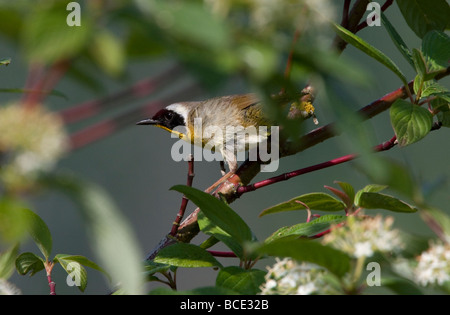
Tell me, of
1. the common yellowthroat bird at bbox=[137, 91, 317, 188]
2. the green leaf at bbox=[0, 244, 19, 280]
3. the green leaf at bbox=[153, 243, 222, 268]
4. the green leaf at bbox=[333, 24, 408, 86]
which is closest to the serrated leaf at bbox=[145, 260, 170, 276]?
the green leaf at bbox=[153, 243, 222, 268]

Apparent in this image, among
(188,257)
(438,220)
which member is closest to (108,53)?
(438,220)

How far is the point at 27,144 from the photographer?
38 cm

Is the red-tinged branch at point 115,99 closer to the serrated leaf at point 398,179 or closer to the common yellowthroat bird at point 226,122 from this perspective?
the serrated leaf at point 398,179

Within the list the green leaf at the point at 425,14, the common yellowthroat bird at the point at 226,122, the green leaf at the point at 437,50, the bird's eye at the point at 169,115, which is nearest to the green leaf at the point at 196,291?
the green leaf at the point at 437,50

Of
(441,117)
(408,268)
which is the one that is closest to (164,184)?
(441,117)

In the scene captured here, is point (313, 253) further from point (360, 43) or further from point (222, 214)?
point (360, 43)

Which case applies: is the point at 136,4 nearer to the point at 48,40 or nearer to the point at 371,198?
the point at 48,40

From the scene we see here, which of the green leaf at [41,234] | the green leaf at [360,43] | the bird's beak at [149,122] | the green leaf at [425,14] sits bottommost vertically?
the green leaf at [41,234]

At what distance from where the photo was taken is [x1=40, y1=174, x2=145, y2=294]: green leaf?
1.16ft

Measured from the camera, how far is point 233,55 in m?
0.35

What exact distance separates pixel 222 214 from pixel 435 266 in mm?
309

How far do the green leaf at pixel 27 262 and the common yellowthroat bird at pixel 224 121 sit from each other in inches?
39.9

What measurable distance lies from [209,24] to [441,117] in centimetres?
89

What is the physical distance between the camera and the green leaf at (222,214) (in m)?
0.79
